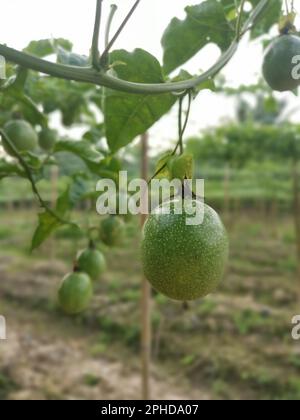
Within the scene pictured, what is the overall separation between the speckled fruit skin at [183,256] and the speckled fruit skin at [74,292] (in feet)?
2.10

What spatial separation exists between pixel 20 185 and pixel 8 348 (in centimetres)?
869

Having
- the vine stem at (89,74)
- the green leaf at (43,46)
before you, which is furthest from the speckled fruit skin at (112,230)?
the vine stem at (89,74)

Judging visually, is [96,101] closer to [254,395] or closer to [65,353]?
[254,395]

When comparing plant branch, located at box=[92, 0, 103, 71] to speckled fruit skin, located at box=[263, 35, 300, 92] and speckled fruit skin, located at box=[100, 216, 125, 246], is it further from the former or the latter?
speckled fruit skin, located at box=[100, 216, 125, 246]

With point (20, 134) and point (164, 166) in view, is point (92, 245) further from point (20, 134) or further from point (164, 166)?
point (164, 166)

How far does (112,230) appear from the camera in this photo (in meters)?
1.62

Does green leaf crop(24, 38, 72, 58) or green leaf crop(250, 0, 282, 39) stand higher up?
green leaf crop(250, 0, 282, 39)

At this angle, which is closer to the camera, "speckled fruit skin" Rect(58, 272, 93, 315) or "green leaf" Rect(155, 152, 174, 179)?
"green leaf" Rect(155, 152, 174, 179)

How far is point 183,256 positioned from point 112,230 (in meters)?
0.76

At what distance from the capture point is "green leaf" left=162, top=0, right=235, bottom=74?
1.12m

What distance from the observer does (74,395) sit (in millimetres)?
3934

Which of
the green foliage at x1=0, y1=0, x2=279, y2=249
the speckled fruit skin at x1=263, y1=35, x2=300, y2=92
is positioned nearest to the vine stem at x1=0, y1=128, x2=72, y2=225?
the green foliage at x1=0, y1=0, x2=279, y2=249

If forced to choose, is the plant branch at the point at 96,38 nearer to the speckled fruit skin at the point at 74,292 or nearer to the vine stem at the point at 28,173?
the vine stem at the point at 28,173

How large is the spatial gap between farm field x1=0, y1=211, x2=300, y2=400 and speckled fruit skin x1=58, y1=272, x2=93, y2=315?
1721mm
